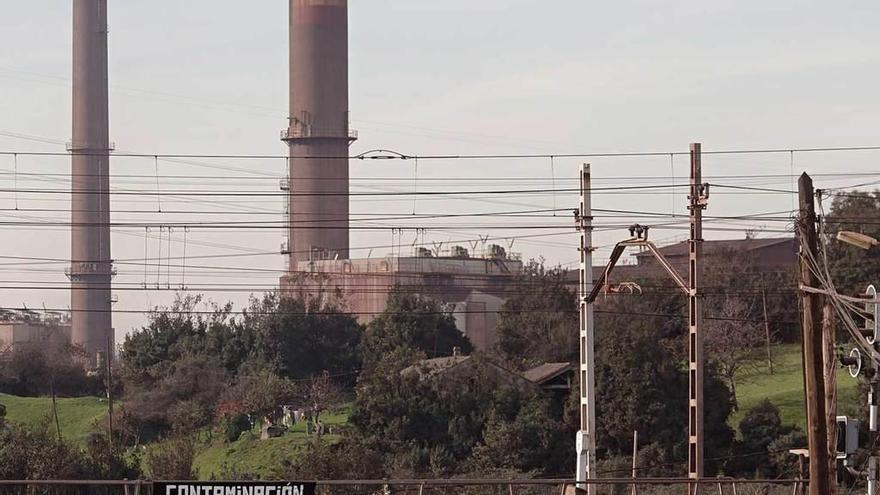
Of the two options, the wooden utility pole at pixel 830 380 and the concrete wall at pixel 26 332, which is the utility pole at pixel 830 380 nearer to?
the wooden utility pole at pixel 830 380

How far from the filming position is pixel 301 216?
104125 millimetres

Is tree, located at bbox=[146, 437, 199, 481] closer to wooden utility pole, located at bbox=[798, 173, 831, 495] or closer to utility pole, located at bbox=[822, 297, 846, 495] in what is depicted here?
utility pole, located at bbox=[822, 297, 846, 495]

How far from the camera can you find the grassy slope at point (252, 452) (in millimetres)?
58094

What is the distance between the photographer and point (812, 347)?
64.5 feet

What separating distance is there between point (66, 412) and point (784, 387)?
40139mm

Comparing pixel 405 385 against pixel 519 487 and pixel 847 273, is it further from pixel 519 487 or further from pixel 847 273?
pixel 847 273

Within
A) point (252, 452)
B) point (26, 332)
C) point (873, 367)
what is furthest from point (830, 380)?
point (26, 332)

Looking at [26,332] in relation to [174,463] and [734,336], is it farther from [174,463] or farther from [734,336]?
[734,336]

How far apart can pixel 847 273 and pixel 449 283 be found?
1461 inches

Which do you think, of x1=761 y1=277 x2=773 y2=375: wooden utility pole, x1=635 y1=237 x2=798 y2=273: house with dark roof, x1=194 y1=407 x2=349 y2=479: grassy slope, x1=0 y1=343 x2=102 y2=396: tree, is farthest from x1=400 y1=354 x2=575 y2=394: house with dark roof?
x1=0 y1=343 x2=102 y2=396: tree

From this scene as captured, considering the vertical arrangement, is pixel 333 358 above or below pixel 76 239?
below

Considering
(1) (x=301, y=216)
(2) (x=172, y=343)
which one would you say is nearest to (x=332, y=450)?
(2) (x=172, y=343)

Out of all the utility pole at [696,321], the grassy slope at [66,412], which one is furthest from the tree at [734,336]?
the utility pole at [696,321]

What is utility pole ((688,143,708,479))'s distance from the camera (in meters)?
26.6
